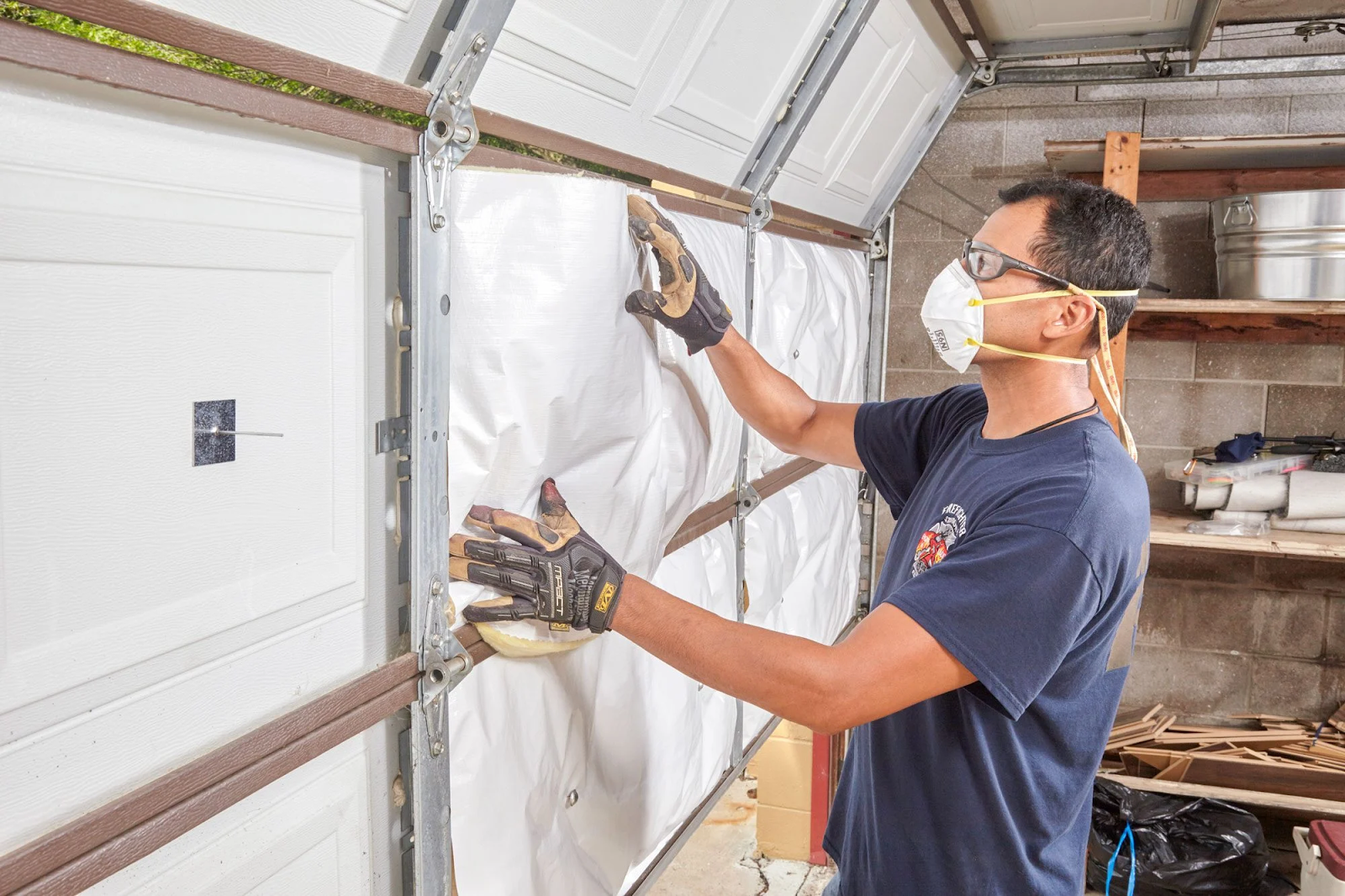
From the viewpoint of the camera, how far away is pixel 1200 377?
3.23 metres

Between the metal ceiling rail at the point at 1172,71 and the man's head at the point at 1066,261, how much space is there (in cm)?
192

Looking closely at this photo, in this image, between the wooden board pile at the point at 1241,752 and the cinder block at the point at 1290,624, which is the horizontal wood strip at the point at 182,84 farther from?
the cinder block at the point at 1290,624

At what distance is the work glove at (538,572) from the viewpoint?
1.18 m

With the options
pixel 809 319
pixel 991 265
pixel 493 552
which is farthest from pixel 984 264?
pixel 809 319

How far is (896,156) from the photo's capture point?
10.4 ft

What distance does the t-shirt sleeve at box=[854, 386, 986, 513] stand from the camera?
1.78 meters

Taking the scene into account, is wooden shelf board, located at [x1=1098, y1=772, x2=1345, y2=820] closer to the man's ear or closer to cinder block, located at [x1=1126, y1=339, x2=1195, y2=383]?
cinder block, located at [x1=1126, y1=339, x2=1195, y2=383]

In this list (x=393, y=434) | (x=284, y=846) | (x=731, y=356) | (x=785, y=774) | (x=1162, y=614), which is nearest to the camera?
(x=284, y=846)

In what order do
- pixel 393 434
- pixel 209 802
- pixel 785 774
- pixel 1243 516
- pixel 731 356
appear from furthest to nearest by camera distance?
pixel 785 774 < pixel 1243 516 < pixel 731 356 < pixel 393 434 < pixel 209 802

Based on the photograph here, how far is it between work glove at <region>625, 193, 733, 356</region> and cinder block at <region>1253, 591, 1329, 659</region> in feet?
8.20

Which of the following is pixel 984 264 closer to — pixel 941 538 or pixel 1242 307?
pixel 941 538

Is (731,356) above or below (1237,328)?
below

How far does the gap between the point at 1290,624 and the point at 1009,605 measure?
8.52 feet

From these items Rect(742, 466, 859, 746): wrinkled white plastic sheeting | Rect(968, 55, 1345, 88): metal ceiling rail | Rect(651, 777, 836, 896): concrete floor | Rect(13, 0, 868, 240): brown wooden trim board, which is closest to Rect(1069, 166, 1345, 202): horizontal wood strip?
Rect(968, 55, 1345, 88): metal ceiling rail
